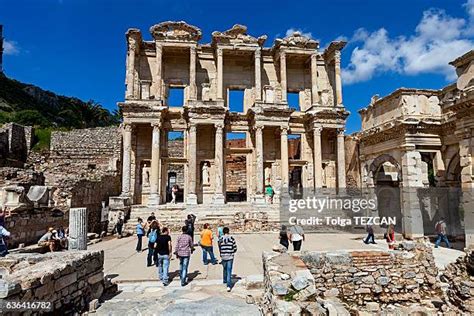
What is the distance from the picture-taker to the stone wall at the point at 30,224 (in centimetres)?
1084

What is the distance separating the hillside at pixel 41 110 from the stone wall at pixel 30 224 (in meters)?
29.8

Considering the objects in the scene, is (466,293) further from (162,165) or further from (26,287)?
(162,165)

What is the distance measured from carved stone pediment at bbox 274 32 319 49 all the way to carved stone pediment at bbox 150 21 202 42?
6204 mm

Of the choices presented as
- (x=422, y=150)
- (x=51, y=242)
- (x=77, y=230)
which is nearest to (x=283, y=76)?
(x=422, y=150)

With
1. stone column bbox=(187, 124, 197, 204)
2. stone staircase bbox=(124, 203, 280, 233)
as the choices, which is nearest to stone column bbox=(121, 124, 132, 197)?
stone staircase bbox=(124, 203, 280, 233)

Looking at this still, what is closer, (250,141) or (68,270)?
(68,270)

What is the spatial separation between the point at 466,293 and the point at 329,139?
776 inches

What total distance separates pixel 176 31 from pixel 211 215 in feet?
46.5

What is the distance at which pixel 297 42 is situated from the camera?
2467cm

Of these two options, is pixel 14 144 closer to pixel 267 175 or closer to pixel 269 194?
pixel 267 175

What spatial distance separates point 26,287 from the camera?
14.4 feet

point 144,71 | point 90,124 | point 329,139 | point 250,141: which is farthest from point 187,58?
point 90,124

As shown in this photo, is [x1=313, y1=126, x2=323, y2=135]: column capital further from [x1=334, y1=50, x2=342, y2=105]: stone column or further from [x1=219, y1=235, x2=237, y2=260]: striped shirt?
[x1=219, y1=235, x2=237, y2=260]: striped shirt

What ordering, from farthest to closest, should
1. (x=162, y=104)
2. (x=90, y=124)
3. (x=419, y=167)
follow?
(x=90, y=124) < (x=162, y=104) < (x=419, y=167)
